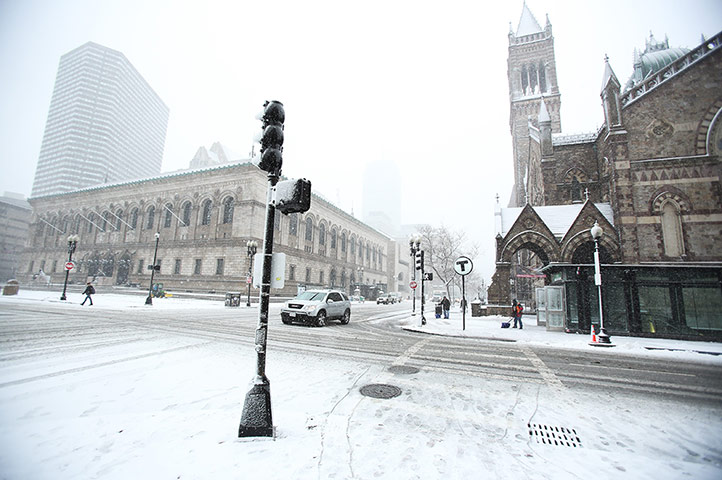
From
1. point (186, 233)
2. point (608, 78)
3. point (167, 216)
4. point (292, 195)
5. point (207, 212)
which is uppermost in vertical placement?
point (608, 78)

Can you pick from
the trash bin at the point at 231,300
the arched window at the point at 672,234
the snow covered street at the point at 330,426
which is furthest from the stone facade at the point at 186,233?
the arched window at the point at 672,234

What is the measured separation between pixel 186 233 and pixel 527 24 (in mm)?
64393

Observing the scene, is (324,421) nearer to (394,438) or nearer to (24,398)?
(394,438)

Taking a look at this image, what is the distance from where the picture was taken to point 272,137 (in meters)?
4.18

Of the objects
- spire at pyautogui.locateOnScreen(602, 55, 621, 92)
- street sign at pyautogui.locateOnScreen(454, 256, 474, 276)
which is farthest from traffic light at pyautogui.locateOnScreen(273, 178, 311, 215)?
spire at pyautogui.locateOnScreen(602, 55, 621, 92)

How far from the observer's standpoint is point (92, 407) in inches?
161

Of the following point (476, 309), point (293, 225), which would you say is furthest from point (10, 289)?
point (476, 309)

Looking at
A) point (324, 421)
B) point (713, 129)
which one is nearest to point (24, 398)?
point (324, 421)

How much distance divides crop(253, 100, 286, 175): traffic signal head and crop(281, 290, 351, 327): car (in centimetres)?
1149

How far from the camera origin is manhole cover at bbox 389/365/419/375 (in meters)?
6.53

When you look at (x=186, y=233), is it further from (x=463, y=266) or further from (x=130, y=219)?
(x=463, y=266)

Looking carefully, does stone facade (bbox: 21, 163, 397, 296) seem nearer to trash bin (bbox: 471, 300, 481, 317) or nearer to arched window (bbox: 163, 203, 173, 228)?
arched window (bbox: 163, 203, 173, 228)

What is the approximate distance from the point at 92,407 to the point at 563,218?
24444 mm

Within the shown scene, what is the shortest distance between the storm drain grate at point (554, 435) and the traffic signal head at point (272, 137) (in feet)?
15.0
